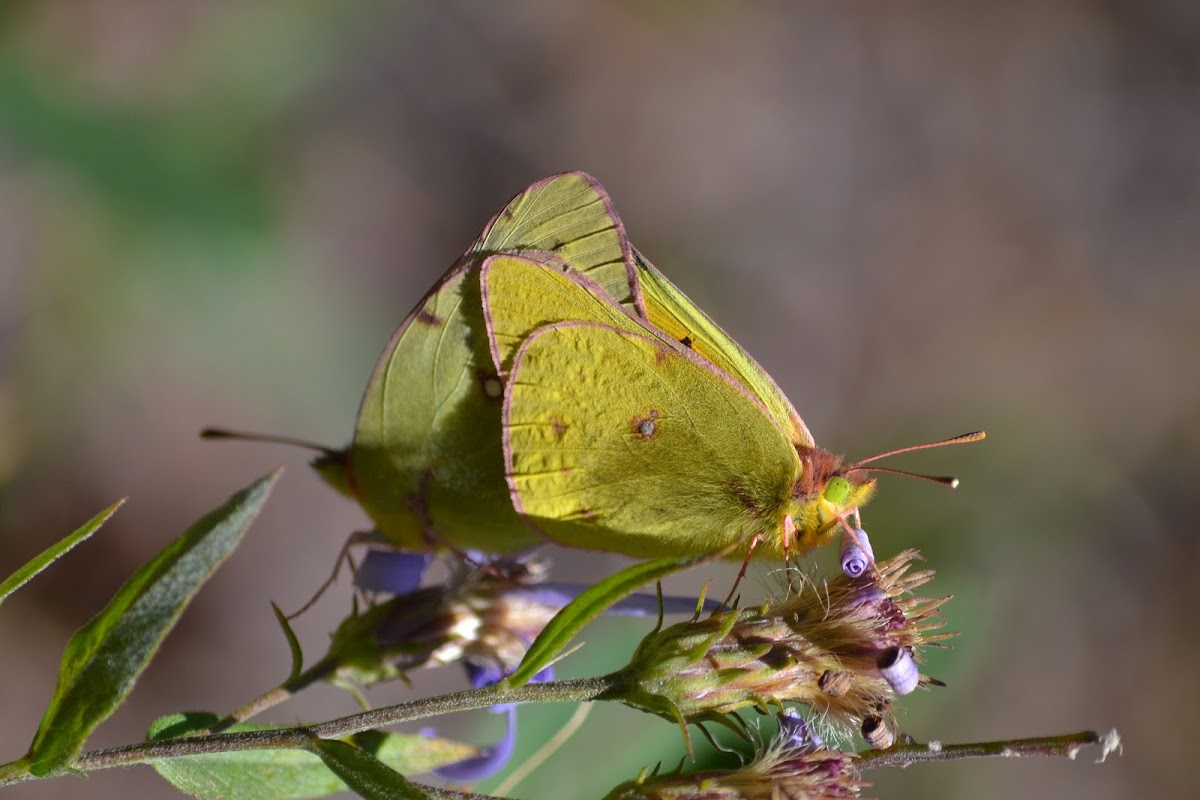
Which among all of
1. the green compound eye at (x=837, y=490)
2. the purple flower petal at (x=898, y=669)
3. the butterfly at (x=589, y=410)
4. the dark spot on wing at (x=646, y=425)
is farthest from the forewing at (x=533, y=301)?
the purple flower petal at (x=898, y=669)

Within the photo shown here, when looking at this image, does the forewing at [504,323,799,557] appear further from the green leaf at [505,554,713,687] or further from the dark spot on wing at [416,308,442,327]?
the green leaf at [505,554,713,687]

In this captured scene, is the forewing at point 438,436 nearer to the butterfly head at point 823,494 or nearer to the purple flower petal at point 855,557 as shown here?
the butterfly head at point 823,494

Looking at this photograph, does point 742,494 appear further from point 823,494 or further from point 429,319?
point 429,319

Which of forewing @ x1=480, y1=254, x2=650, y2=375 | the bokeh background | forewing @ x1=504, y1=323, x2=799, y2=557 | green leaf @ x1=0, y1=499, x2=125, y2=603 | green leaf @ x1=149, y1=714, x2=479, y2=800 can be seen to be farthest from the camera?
the bokeh background

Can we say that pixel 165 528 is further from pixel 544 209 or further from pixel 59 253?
pixel 544 209

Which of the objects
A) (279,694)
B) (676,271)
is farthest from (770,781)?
(676,271)

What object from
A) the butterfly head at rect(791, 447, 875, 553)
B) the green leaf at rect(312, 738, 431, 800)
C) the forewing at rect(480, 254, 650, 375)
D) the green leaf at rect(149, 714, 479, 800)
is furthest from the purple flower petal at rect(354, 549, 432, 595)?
the butterfly head at rect(791, 447, 875, 553)
